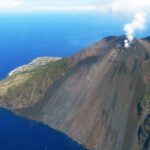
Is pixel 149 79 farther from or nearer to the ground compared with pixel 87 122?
farther from the ground

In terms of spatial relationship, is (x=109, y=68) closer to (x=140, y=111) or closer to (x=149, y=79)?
(x=149, y=79)

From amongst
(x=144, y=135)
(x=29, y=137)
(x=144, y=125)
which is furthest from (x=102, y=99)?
(x=29, y=137)

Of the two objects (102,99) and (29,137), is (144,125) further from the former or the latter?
(29,137)

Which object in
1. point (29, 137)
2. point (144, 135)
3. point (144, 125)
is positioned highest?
point (144, 125)

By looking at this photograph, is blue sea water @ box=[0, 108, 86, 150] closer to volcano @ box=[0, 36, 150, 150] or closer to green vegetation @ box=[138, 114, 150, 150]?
volcano @ box=[0, 36, 150, 150]

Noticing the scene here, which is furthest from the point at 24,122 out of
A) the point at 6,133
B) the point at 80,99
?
the point at 80,99

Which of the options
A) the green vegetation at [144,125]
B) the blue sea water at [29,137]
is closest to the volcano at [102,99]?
the green vegetation at [144,125]
